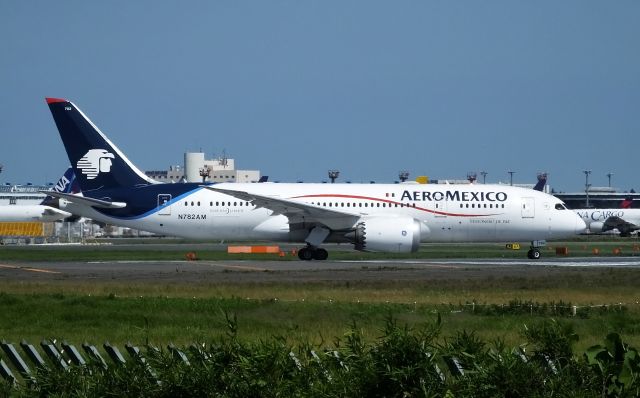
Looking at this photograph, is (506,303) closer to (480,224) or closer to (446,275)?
(446,275)

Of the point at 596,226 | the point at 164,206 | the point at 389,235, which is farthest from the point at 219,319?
the point at 596,226

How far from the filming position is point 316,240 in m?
49.4

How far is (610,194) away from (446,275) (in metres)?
161

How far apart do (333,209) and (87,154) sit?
468 inches

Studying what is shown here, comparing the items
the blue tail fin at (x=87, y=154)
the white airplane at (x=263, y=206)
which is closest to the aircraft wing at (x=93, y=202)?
the white airplane at (x=263, y=206)

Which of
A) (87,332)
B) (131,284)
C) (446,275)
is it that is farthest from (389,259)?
(87,332)

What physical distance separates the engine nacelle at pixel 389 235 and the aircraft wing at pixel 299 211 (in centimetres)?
117

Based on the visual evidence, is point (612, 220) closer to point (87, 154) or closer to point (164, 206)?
point (164, 206)

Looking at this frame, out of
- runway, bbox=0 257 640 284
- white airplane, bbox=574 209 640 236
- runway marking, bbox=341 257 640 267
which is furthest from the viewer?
white airplane, bbox=574 209 640 236

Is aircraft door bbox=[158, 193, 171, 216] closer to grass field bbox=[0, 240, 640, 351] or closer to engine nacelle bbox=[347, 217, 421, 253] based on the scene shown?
engine nacelle bbox=[347, 217, 421, 253]

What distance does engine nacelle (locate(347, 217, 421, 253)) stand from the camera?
47.9 m

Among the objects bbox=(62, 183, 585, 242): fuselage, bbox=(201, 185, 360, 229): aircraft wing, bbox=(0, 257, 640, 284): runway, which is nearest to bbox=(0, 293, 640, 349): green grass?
bbox=(0, 257, 640, 284): runway

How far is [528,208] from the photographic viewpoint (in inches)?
2066

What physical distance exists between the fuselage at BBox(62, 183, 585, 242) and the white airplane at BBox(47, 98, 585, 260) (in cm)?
5
